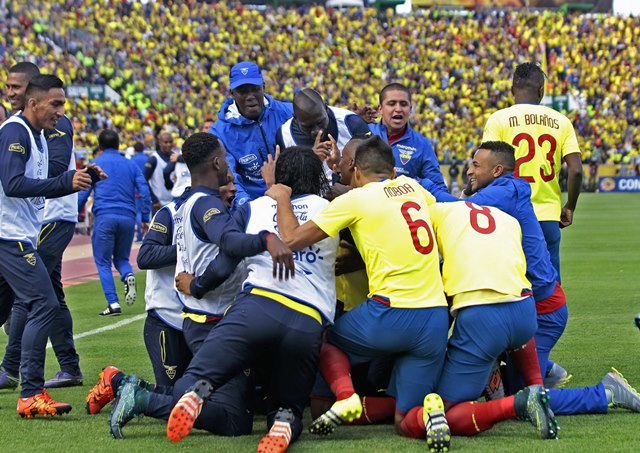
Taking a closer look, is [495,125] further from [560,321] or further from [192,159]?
[192,159]

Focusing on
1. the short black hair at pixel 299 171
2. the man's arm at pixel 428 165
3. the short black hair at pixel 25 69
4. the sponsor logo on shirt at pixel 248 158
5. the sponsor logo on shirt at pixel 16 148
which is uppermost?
the short black hair at pixel 25 69

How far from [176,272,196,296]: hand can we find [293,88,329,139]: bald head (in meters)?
1.53

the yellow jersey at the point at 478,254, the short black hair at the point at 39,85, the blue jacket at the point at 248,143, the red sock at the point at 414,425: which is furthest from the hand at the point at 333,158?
the short black hair at the point at 39,85

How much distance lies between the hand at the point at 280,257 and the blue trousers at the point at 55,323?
2.50m

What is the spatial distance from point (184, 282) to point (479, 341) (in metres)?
1.88

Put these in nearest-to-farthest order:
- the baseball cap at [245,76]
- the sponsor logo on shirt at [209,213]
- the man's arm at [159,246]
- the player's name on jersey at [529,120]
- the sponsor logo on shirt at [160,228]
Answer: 1. the sponsor logo on shirt at [209,213]
2. the man's arm at [159,246]
3. the sponsor logo on shirt at [160,228]
4. the baseball cap at [245,76]
5. the player's name on jersey at [529,120]

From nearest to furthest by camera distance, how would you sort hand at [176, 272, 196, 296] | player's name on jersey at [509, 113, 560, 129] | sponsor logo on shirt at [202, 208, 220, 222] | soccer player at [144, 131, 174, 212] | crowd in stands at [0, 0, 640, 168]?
sponsor logo on shirt at [202, 208, 220, 222], hand at [176, 272, 196, 296], player's name on jersey at [509, 113, 560, 129], soccer player at [144, 131, 174, 212], crowd in stands at [0, 0, 640, 168]

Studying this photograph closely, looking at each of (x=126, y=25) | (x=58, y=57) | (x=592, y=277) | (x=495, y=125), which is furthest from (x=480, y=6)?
(x=495, y=125)

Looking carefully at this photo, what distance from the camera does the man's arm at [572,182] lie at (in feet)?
26.7

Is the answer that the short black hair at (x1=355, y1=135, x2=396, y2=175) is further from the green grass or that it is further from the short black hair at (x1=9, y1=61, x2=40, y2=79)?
the short black hair at (x1=9, y1=61, x2=40, y2=79)

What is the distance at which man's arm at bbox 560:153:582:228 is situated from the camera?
814 centimetres

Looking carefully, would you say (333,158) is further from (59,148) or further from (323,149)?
(59,148)

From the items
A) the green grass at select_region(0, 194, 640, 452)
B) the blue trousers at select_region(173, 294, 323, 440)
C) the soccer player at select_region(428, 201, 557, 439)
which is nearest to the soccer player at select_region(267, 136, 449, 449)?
the soccer player at select_region(428, 201, 557, 439)

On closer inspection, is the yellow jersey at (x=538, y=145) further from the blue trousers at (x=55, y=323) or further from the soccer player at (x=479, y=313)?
the blue trousers at (x=55, y=323)
